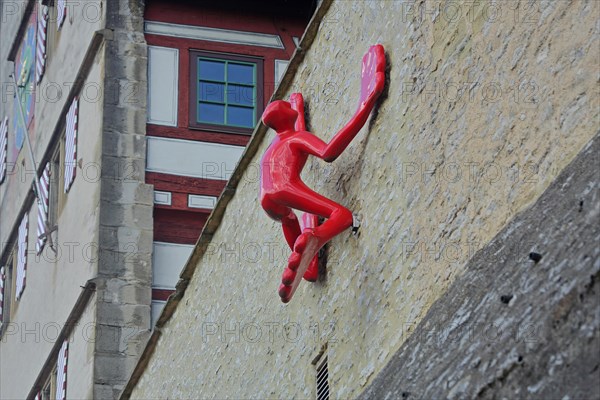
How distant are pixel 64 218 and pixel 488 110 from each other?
503 inches

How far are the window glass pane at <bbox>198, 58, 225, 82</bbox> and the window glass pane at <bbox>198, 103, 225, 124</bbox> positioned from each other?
0.35m

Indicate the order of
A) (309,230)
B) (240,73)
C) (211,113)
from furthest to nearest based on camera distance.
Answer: (240,73)
(211,113)
(309,230)

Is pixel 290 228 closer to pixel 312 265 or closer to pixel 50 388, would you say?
pixel 312 265

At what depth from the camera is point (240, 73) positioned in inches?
805

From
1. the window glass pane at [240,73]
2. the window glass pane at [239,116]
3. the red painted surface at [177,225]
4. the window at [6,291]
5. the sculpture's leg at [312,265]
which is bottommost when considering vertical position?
the window at [6,291]

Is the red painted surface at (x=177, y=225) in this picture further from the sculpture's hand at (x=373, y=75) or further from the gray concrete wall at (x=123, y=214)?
the sculpture's hand at (x=373, y=75)

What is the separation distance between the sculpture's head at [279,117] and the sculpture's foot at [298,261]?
1.09 meters

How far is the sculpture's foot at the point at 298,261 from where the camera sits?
1100cm

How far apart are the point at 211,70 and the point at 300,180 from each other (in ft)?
30.5

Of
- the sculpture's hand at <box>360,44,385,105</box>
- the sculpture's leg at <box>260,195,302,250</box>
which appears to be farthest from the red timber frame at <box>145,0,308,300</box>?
the sculpture's hand at <box>360,44,385,105</box>

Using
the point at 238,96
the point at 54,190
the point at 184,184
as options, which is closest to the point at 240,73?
the point at 238,96

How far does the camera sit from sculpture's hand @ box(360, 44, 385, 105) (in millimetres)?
10789

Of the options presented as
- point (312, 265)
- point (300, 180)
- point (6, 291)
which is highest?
point (300, 180)

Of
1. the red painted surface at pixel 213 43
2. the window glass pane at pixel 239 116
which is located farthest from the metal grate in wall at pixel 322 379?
the window glass pane at pixel 239 116
